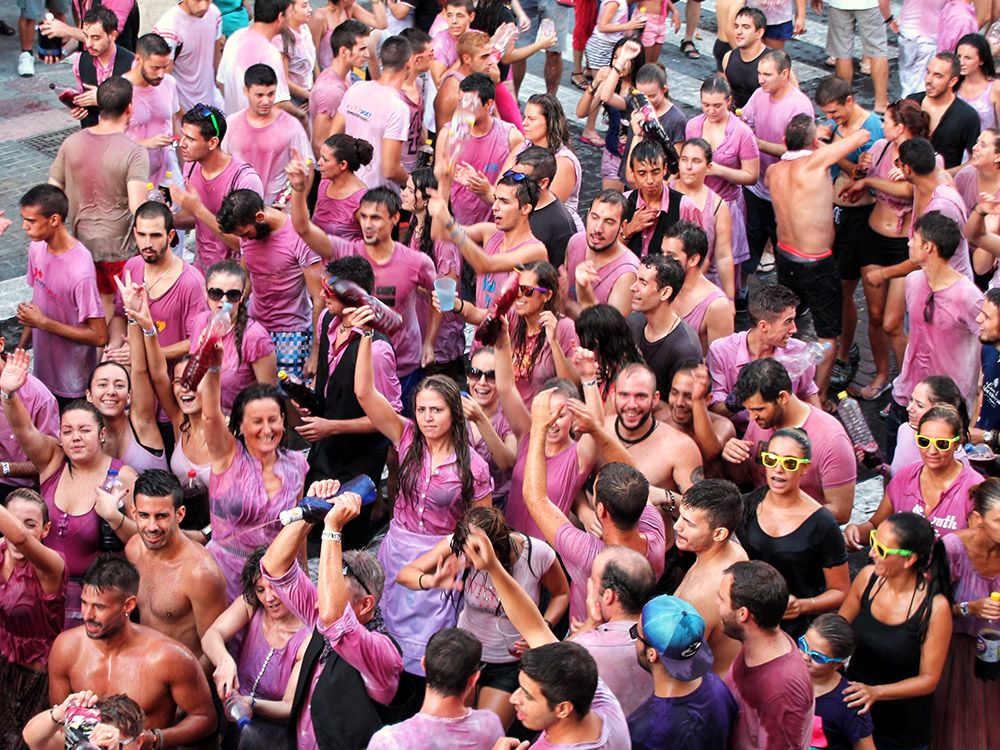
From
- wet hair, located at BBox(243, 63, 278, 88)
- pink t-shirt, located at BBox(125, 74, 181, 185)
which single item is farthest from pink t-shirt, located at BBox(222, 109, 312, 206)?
pink t-shirt, located at BBox(125, 74, 181, 185)

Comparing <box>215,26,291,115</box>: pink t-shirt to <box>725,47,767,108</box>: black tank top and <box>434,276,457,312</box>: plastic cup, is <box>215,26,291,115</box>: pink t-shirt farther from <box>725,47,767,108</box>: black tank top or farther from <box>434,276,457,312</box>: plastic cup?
<box>725,47,767,108</box>: black tank top

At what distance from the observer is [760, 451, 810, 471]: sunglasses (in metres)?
6.14

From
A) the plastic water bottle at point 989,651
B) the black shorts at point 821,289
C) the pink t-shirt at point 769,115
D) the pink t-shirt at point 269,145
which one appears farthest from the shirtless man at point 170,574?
the pink t-shirt at point 769,115

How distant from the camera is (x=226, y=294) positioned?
7.41 meters

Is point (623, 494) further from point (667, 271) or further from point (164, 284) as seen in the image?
point (164, 284)

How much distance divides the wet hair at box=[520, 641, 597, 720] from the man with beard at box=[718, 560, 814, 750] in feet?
2.48

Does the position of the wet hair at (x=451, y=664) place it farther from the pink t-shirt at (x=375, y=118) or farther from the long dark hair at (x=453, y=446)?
the pink t-shirt at (x=375, y=118)

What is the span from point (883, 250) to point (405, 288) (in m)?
3.36

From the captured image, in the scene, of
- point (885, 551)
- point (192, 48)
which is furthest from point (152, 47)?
point (885, 551)

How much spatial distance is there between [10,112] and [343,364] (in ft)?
25.8

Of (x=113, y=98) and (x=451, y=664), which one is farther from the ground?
(x=451, y=664)

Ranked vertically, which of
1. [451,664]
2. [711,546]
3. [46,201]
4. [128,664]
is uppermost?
[451,664]

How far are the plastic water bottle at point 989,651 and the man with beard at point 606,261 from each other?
2633mm

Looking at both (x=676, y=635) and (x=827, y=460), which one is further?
(x=827, y=460)
